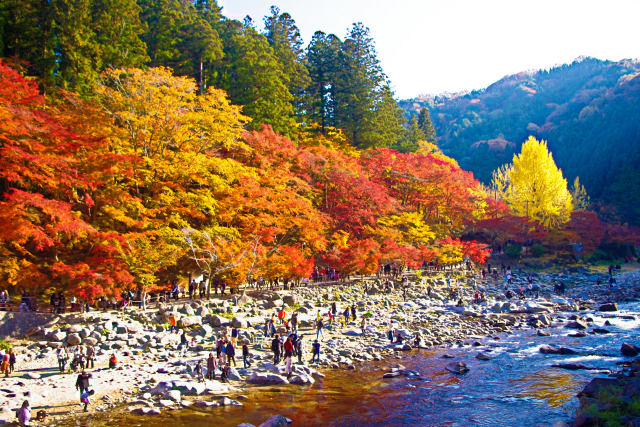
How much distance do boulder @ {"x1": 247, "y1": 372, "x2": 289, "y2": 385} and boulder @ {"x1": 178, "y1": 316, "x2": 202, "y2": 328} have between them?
19.3 feet

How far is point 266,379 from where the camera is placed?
14.0 metres

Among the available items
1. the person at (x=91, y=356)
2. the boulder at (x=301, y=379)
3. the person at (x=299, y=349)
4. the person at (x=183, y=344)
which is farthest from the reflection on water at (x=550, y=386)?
the person at (x=91, y=356)

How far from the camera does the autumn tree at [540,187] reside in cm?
4638

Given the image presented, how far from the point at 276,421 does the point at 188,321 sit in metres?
9.84

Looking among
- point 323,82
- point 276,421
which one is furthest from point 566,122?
point 276,421

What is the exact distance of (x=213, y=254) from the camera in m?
22.7

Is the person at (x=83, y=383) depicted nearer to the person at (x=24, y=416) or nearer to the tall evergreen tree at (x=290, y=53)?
the person at (x=24, y=416)

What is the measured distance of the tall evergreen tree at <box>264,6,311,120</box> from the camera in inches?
1784

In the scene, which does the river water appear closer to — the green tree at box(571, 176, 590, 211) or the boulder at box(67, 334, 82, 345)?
the boulder at box(67, 334, 82, 345)

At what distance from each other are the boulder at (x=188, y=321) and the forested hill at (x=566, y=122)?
68223 millimetres

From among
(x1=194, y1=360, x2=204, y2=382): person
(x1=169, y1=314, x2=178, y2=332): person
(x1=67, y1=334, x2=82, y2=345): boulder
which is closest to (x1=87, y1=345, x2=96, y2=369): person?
(x1=67, y1=334, x2=82, y2=345): boulder

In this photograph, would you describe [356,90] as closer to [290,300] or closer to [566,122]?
[290,300]

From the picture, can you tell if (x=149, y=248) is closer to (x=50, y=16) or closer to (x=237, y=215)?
(x=237, y=215)

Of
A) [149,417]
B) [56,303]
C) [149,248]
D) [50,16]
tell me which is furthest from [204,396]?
[50,16]
